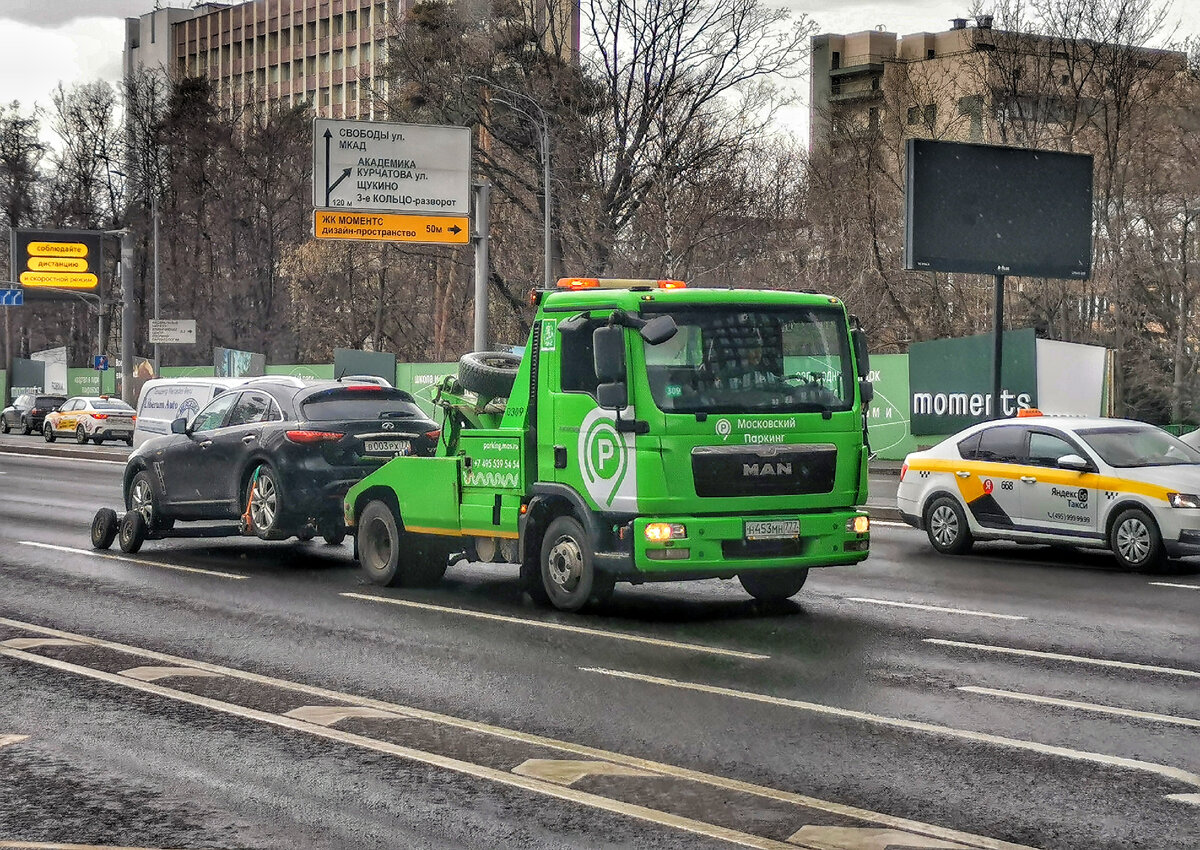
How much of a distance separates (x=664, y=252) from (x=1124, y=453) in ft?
95.4

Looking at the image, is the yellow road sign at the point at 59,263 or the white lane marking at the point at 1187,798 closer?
the white lane marking at the point at 1187,798

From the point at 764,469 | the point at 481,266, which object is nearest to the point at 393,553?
the point at 764,469

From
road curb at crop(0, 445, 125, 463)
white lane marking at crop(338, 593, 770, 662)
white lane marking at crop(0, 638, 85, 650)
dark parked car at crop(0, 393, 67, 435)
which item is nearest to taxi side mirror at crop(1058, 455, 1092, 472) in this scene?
white lane marking at crop(338, 593, 770, 662)

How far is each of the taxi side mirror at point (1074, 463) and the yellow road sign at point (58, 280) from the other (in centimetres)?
6119

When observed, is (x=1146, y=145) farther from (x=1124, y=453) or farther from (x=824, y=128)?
(x=1124, y=453)

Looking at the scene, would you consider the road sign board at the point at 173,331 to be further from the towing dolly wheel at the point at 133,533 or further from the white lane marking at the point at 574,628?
the white lane marking at the point at 574,628

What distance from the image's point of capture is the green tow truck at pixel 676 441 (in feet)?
38.4

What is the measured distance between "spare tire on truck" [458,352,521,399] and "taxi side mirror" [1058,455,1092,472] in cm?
563

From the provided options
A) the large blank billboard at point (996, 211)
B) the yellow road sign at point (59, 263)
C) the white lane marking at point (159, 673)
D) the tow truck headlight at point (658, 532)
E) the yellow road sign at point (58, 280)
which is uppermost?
the yellow road sign at point (59, 263)

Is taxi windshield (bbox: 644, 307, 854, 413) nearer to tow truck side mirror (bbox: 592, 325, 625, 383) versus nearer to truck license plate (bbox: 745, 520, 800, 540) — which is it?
tow truck side mirror (bbox: 592, 325, 625, 383)

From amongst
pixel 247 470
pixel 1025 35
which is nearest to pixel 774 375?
pixel 247 470

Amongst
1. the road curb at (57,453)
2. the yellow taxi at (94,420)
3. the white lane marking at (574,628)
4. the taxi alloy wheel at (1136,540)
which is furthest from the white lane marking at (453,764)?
the yellow taxi at (94,420)

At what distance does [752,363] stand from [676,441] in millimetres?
814

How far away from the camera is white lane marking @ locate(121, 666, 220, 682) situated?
9789 millimetres
